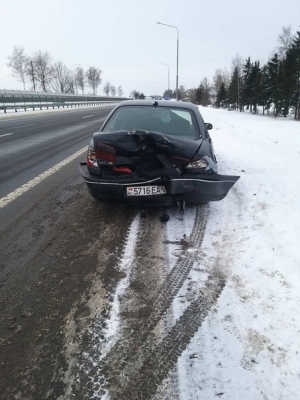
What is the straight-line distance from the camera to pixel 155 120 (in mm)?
4559

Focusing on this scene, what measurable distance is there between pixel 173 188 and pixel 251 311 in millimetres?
1616

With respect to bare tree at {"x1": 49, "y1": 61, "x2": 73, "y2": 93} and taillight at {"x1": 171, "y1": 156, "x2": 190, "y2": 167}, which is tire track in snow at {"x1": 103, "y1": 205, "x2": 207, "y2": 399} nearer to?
taillight at {"x1": 171, "y1": 156, "x2": 190, "y2": 167}

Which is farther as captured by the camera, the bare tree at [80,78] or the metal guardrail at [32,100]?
the bare tree at [80,78]

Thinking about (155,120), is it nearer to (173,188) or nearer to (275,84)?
(173,188)

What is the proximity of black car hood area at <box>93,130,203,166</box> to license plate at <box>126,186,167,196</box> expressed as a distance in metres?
0.32

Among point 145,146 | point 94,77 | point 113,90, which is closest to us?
point 145,146

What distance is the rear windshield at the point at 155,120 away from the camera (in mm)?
4375

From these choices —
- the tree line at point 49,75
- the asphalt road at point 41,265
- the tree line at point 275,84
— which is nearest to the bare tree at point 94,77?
the tree line at point 49,75

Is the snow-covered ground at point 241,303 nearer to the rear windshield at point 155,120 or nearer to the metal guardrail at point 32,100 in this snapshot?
the rear windshield at point 155,120

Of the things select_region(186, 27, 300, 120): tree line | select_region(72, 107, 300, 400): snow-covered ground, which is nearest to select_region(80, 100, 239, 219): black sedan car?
select_region(72, 107, 300, 400): snow-covered ground

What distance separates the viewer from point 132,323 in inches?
81.3

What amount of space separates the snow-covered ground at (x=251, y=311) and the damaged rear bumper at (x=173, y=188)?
43 cm

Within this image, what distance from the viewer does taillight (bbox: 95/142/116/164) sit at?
352cm

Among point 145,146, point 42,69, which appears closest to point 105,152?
point 145,146
